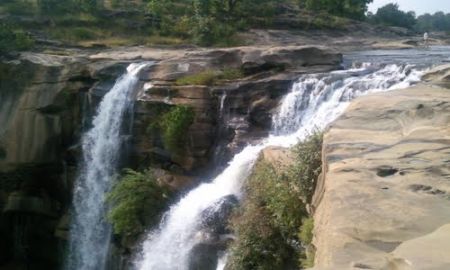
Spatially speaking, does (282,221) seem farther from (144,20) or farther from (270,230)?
(144,20)

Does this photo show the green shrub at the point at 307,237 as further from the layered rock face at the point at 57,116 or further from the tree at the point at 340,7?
the tree at the point at 340,7

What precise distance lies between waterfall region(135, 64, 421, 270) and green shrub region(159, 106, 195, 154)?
2.49 meters

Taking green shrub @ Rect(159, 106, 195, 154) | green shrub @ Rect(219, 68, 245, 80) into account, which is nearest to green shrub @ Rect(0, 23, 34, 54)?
green shrub @ Rect(159, 106, 195, 154)

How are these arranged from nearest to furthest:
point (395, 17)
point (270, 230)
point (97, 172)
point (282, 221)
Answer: point (282, 221), point (270, 230), point (97, 172), point (395, 17)

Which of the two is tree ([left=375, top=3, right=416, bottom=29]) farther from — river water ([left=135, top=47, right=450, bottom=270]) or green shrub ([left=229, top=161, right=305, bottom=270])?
green shrub ([left=229, top=161, right=305, bottom=270])

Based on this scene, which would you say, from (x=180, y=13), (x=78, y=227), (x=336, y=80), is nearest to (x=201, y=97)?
(x=336, y=80)

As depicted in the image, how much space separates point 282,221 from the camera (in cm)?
875

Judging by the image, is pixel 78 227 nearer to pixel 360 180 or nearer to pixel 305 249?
pixel 305 249

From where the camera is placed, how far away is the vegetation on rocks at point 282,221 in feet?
27.8

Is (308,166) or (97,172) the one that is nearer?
(308,166)

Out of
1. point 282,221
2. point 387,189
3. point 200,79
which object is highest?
point 200,79

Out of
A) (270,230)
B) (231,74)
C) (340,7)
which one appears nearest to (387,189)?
(270,230)

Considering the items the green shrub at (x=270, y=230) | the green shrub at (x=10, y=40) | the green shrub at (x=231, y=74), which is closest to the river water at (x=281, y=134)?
the green shrub at (x=270, y=230)

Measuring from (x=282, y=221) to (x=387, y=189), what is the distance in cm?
304
